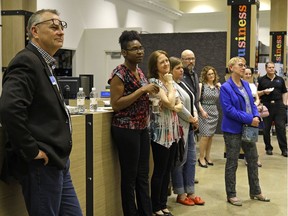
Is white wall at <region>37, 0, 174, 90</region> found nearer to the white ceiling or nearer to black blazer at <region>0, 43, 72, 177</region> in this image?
the white ceiling

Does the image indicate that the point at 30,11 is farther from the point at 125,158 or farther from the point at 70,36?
the point at 125,158

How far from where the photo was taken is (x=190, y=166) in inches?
158

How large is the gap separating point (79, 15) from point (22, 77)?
842 cm

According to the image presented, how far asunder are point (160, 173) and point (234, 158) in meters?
0.94

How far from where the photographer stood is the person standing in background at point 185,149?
3738mm

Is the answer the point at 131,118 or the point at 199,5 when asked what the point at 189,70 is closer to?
the point at 131,118

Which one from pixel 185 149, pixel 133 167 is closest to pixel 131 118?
pixel 133 167

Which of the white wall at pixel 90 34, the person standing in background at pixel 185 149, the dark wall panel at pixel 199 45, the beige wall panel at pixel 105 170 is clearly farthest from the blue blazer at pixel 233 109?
the white wall at pixel 90 34

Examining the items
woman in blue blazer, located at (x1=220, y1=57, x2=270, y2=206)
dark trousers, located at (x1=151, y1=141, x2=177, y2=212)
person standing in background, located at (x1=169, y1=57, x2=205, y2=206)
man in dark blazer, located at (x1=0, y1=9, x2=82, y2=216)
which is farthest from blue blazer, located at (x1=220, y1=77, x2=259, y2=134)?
man in dark blazer, located at (x1=0, y1=9, x2=82, y2=216)

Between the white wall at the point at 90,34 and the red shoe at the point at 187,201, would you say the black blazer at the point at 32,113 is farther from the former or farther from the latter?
the white wall at the point at 90,34

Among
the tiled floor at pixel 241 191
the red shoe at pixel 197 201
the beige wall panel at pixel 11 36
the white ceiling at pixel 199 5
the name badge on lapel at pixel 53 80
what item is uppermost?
the white ceiling at pixel 199 5

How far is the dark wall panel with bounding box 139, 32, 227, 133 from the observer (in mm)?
8648

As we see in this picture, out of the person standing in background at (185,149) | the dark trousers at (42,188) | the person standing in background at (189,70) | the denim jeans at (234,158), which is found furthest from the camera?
the person standing in background at (189,70)

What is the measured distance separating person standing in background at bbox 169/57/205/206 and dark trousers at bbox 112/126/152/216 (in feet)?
1.81
